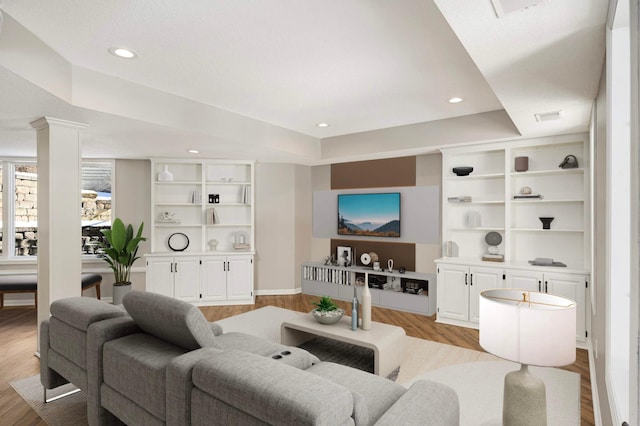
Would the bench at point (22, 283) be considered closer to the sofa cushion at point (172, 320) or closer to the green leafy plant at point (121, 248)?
the green leafy plant at point (121, 248)

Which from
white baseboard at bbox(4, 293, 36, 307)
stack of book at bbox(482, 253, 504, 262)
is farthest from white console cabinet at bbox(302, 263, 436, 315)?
white baseboard at bbox(4, 293, 36, 307)

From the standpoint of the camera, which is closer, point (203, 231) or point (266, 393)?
point (266, 393)

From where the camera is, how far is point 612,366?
1.69m

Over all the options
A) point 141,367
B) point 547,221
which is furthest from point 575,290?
point 141,367

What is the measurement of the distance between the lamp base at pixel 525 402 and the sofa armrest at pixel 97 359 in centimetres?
217

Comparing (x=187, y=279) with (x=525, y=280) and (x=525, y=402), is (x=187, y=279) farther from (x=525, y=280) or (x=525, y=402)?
(x=525, y=402)

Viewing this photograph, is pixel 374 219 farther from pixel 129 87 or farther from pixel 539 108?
pixel 129 87

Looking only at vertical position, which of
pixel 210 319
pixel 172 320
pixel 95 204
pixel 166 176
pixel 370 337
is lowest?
pixel 210 319

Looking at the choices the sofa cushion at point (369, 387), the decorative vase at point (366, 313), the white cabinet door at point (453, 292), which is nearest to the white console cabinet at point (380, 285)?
the white cabinet door at point (453, 292)

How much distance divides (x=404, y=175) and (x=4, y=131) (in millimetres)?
4924

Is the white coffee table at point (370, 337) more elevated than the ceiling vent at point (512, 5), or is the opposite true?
the ceiling vent at point (512, 5)

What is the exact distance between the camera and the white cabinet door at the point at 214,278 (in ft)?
Result: 18.4

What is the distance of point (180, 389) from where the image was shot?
1.68 metres

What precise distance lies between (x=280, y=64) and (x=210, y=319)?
11.2 feet
